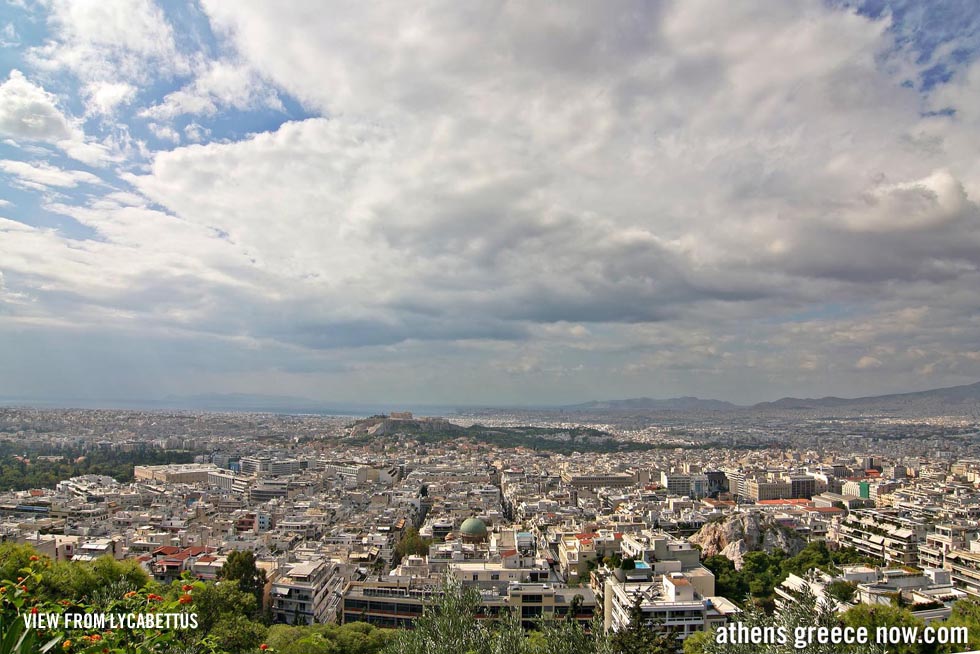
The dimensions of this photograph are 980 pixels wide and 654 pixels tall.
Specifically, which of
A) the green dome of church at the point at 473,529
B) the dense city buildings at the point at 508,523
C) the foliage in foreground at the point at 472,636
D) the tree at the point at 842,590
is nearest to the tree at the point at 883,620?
the dense city buildings at the point at 508,523

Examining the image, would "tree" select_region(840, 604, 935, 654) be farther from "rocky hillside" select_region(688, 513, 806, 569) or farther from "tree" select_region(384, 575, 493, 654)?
"rocky hillside" select_region(688, 513, 806, 569)

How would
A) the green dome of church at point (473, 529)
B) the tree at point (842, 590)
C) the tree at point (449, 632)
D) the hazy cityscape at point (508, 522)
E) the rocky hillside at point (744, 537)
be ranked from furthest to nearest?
the green dome of church at point (473, 529) → the rocky hillside at point (744, 537) → the hazy cityscape at point (508, 522) → the tree at point (842, 590) → the tree at point (449, 632)

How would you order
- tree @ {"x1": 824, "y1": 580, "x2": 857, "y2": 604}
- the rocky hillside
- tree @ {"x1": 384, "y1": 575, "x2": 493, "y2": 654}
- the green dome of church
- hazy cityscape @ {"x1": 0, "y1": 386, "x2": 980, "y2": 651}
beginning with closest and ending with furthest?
1. tree @ {"x1": 384, "y1": 575, "x2": 493, "y2": 654}
2. tree @ {"x1": 824, "y1": 580, "x2": 857, "y2": 604}
3. hazy cityscape @ {"x1": 0, "y1": 386, "x2": 980, "y2": 651}
4. the rocky hillside
5. the green dome of church

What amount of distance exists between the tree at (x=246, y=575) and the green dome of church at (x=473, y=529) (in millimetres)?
10427

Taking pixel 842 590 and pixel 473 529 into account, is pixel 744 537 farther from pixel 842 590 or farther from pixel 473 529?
pixel 842 590

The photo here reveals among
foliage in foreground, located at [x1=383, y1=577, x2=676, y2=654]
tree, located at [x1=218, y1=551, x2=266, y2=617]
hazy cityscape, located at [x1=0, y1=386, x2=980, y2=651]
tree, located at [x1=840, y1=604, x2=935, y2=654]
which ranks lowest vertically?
hazy cityscape, located at [x1=0, y1=386, x2=980, y2=651]

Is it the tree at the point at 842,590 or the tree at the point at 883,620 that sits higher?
the tree at the point at 883,620

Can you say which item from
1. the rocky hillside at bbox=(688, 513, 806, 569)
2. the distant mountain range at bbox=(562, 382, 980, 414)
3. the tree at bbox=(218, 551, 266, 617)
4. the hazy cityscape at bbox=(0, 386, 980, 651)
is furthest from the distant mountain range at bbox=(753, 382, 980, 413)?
the tree at bbox=(218, 551, 266, 617)

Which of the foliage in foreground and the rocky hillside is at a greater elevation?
the foliage in foreground

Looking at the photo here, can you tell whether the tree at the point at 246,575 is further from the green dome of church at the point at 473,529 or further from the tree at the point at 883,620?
the tree at the point at 883,620

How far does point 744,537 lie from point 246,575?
57.5ft

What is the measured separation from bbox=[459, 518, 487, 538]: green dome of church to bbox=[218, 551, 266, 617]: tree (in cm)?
1043

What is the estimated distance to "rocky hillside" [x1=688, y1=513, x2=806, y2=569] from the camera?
23.5 m

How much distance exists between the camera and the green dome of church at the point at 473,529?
81.1 feet
